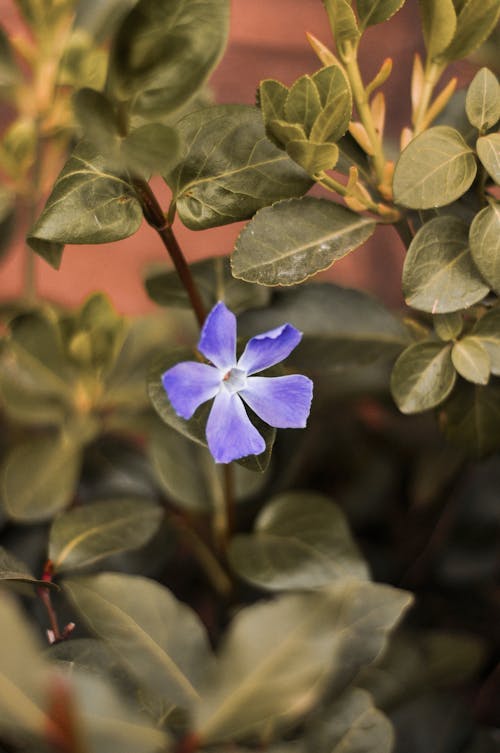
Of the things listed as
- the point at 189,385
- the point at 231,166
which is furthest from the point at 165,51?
the point at 189,385

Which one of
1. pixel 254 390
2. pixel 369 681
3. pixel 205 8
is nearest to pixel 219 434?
pixel 254 390

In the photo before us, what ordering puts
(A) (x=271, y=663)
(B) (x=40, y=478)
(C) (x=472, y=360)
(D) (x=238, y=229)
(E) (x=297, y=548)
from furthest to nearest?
(D) (x=238, y=229) → (B) (x=40, y=478) → (E) (x=297, y=548) → (C) (x=472, y=360) → (A) (x=271, y=663)

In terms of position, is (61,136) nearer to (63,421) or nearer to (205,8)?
(63,421)

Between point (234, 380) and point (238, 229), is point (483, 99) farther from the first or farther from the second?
point (238, 229)

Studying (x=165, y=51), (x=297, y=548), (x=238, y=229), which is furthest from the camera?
(x=238, y=229)

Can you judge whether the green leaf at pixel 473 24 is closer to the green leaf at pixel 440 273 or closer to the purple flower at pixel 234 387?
the green leaf at pixel 440 273

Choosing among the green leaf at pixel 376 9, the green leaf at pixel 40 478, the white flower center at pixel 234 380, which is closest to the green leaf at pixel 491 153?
the green leaf at pixel 376 9
